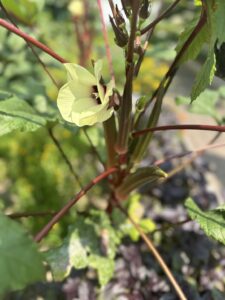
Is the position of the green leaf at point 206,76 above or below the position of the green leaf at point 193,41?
below

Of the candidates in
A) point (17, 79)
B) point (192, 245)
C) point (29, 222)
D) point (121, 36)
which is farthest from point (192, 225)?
point (17, 79)

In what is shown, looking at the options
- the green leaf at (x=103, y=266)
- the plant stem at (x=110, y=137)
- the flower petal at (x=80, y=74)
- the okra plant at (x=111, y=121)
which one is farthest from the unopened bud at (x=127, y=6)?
the green leaf at (x=103, y=266)

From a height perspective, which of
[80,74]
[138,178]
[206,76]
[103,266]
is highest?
[80,74]

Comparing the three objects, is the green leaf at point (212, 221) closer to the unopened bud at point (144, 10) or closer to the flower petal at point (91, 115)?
the flower petal at point (91, 115)

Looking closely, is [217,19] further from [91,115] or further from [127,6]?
[91,115]

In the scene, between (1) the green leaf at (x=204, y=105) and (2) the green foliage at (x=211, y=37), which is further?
(1) the green leaf at (x=204, y=105)

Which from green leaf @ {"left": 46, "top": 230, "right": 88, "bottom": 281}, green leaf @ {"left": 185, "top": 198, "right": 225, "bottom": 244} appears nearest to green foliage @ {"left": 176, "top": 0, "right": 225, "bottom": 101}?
green leaf @ {"left": 185, "top": 198, "right": 225, "bottom": 244}

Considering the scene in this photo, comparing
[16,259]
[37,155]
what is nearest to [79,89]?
[16,259]

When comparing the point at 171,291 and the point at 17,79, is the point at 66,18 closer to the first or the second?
the point at 17,79
